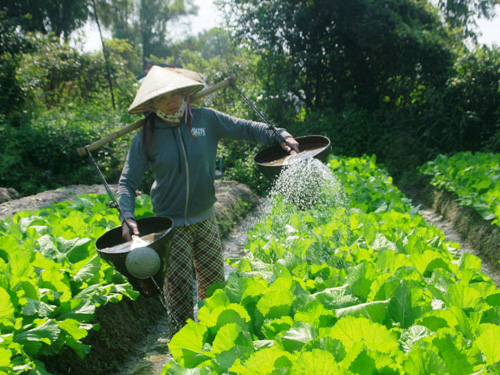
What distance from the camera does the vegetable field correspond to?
4.89ft

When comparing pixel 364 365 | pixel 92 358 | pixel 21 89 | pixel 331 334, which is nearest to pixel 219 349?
→ pixel 331 334

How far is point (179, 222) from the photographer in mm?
3027

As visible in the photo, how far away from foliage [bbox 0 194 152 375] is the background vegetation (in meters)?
6.95

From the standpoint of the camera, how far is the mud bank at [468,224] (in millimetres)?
5223

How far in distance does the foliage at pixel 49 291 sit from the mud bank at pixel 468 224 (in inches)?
153

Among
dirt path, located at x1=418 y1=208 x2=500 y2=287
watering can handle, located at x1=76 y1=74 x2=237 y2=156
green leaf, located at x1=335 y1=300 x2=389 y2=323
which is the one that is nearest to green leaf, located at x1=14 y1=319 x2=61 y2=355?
watering can handle, located at x1=76 y1=74 x2=237 y2=156

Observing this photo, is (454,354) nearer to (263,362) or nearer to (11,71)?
(263,362)

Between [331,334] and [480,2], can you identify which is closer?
[331,334]

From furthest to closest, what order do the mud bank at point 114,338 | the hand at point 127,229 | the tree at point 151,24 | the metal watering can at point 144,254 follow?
the tree at point 151,24
the mud bank at point 114,338
the hand at point 127,229
the metal watering can at point 144,254

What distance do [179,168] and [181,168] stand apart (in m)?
0.01

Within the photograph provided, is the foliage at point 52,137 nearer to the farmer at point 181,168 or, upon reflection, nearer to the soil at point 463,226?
the soil at point 463,226

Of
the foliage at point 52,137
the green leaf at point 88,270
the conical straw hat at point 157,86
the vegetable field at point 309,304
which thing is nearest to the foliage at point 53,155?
the foliage at point 52,137

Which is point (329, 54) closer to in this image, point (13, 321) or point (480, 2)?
point (480, 2)

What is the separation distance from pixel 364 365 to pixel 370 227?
5.79 ft
